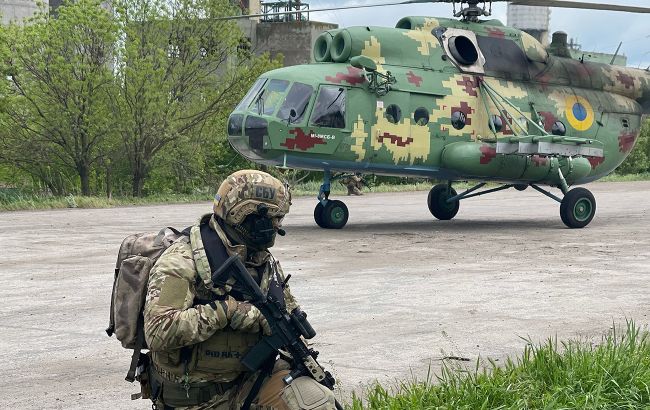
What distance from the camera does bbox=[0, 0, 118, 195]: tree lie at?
26672mm

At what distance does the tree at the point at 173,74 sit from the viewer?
27.6 m

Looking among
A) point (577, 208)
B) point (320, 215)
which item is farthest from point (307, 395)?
point (577, 208)

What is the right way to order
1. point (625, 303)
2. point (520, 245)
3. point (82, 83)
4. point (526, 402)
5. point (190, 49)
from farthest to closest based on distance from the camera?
point (190, 49) → point (82, 83) → point (520, 245) → point (625, 303) → point (526, 402)

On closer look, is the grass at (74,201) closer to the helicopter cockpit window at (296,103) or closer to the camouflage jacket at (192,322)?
the helicopter cockpit window at (296,103)

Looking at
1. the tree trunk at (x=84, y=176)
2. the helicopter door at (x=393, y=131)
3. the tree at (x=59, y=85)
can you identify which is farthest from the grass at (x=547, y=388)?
the tree trunk at (x=84, y=176)

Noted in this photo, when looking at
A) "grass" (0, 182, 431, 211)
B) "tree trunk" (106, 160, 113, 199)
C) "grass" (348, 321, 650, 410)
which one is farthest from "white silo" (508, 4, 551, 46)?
"grass" (348, 321, 650, 410)

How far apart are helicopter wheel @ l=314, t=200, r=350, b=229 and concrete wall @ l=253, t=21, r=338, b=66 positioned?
1303 inches

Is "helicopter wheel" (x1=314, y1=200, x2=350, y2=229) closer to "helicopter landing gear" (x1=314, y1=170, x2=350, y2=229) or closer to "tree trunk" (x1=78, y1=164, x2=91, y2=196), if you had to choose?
"helicopter landing gear" (x1=314, y1=170, x2=350, y2=229)

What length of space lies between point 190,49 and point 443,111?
48.1 feet

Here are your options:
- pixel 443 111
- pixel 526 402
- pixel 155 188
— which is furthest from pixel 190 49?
pixel 526 402

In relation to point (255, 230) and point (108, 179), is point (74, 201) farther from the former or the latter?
point (255, 230)

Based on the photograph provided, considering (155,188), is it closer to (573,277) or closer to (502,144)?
(502,144)

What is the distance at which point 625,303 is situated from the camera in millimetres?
9094

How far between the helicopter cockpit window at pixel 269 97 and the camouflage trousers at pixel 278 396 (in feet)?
36.2
